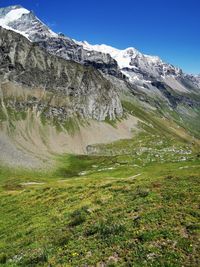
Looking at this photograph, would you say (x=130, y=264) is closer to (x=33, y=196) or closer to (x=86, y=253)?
(x=86, y=253)

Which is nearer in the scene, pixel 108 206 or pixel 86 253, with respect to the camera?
pixel 86 253

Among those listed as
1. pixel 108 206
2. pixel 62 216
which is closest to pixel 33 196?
pixel 62 216

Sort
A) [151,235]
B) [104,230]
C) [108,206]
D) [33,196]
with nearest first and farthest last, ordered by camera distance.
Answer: [151,235], [104,230], [108,206], [33,196]

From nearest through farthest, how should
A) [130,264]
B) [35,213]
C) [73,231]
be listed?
[130,264], [73,231], [35,213]

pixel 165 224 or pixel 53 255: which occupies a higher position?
pixel 165 224

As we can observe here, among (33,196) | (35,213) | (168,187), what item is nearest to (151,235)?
(168,187)

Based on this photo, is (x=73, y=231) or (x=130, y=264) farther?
(x=73, y=231)

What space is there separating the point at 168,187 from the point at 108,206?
6462 mm

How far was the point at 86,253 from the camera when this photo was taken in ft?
81.4

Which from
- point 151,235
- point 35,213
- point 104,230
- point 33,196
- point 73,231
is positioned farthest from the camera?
point 33,196

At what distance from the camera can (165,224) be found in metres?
25.9

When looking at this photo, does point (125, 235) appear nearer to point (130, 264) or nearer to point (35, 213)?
point (130, 264)

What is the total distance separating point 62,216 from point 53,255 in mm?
8742

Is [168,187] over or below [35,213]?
over
